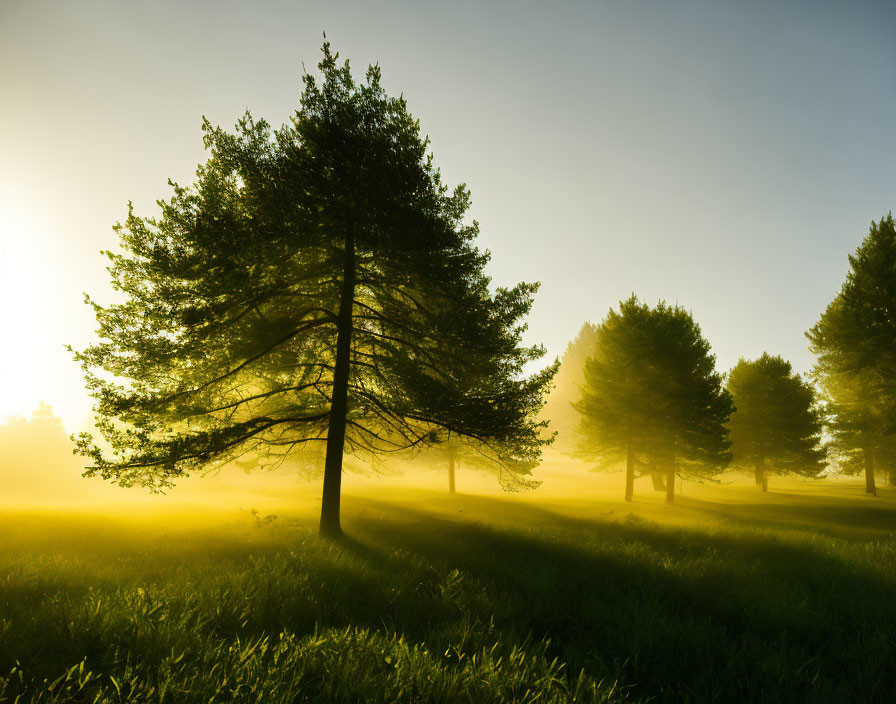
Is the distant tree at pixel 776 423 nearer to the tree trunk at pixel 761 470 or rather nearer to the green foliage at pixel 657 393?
the tree trunk at pixel 761 470

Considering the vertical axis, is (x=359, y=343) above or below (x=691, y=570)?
above

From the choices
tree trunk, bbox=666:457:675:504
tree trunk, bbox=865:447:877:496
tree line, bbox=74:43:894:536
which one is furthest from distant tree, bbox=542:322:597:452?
tree line, bbox=74:43:894:536

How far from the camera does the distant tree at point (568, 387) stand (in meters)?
71.4

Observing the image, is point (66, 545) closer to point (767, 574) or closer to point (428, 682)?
point (428, 682)

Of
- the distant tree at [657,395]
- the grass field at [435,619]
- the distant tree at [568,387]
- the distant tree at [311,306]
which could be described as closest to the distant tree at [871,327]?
the distant tree at [657,395]

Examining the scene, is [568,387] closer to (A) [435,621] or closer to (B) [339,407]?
(B) [339,407]

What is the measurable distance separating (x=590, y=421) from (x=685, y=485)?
25.5 meters

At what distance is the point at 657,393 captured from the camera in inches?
797

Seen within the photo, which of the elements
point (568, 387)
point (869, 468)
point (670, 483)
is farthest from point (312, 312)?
point (568, 387)

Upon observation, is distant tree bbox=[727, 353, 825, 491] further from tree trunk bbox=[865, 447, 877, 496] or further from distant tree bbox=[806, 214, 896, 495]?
distant tree bbox=[806, 214, 896, 495]

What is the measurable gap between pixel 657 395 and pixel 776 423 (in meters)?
13.9

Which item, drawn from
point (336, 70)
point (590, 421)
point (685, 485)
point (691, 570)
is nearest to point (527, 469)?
point (691, 570)

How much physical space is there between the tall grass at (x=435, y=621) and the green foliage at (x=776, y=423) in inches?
872

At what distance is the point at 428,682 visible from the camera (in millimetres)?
2621
